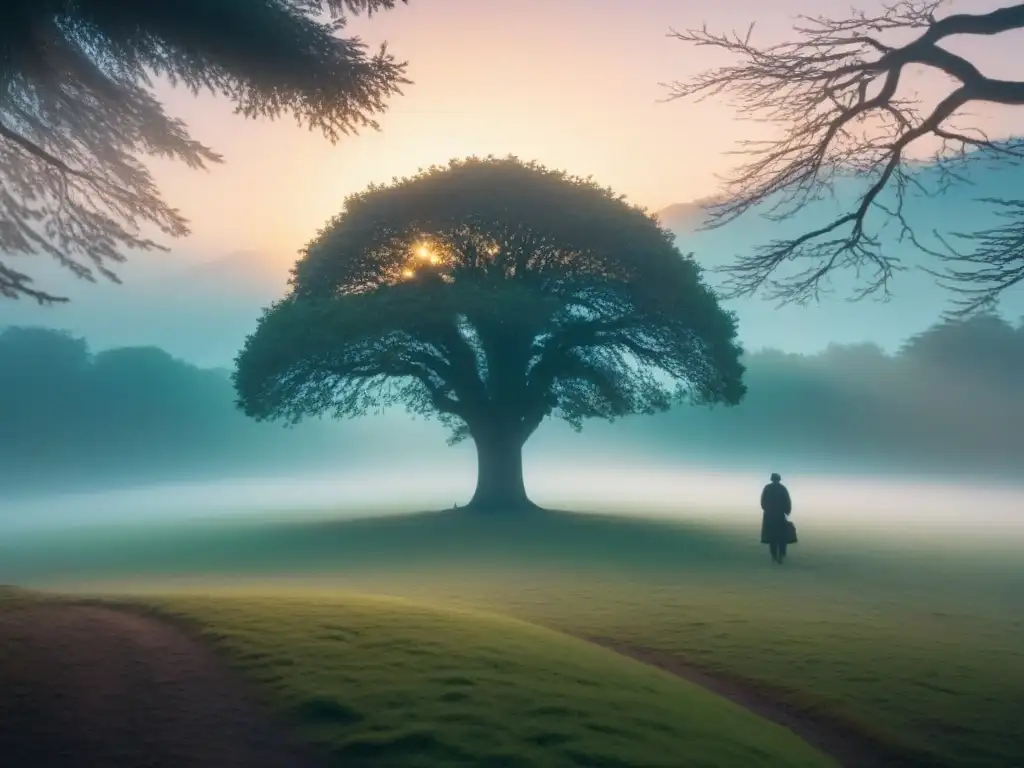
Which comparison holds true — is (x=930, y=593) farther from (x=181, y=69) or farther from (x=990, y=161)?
(x=181, y=69)

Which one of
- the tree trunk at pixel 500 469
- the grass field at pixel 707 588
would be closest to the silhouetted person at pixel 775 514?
the grass field at pixel 707 588

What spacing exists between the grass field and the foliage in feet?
18.6

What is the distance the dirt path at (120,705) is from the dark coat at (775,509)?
659 inches

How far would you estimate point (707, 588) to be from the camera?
66.9 ft

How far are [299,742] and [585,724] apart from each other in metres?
2.94

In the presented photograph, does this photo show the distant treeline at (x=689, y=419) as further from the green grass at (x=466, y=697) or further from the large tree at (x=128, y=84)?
the green grass at (x=466, y=697)

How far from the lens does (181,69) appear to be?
14.1 m

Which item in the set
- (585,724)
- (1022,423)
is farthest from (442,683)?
(1022,423)

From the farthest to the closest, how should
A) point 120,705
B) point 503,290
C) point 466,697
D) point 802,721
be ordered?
point 503,290, point 802,721, point 466,697, point 120,705

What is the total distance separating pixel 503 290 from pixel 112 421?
258 ft

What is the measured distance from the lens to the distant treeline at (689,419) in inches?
3349

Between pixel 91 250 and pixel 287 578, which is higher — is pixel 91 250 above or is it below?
above

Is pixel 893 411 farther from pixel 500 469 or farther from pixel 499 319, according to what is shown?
pixel 499 319

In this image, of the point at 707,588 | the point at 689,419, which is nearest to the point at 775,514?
the point at 707,588
